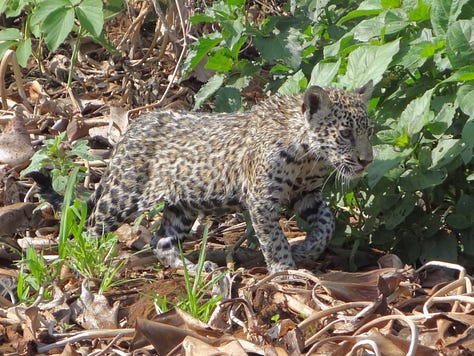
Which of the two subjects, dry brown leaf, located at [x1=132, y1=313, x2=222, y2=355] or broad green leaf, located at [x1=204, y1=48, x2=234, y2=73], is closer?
dry brown leaf, located at [x1=132, y1=313, x2=222, y2=355]

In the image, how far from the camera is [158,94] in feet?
31.3

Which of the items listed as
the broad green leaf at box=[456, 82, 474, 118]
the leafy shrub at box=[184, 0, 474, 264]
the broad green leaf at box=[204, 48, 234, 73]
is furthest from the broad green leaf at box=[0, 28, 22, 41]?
the broad green leaf at box=[456, 82, 474, 118]

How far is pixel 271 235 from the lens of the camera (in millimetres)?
6941

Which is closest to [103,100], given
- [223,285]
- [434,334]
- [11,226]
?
[11,226]

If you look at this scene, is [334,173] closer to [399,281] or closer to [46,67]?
[399,281]

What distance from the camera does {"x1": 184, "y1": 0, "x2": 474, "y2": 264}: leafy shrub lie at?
250 inches

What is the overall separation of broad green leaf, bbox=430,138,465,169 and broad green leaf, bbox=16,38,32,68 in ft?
12.0

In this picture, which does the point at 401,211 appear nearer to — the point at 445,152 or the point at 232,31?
the point at 445,152

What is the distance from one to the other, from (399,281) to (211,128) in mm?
1943

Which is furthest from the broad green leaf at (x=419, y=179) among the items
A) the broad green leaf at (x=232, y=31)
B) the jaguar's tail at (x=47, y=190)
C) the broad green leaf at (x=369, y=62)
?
the jaguar's tail at (x=47, y=190)

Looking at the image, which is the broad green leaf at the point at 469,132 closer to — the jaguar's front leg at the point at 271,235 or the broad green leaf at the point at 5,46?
the jaguar's front leg at the point at 271,235

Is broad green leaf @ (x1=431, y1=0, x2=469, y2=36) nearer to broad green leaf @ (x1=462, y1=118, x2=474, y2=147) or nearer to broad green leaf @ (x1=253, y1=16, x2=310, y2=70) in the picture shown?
broad green leaf @ (x1=462, y1=118, x2=474, y2=147)

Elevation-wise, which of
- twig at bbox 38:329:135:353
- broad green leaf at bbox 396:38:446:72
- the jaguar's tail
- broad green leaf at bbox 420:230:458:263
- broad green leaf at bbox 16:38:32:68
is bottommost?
the jaguar's tail

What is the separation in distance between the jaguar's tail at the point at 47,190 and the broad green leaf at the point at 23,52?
1.43m
